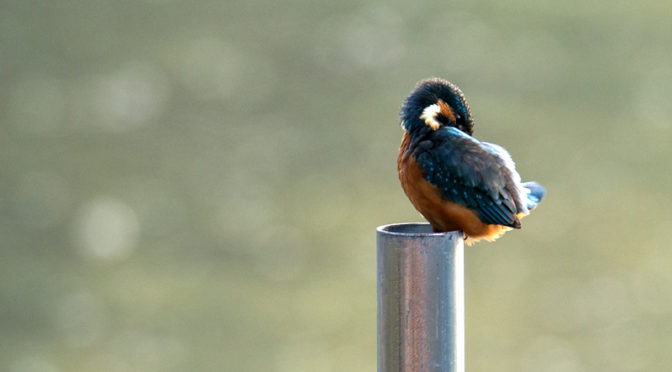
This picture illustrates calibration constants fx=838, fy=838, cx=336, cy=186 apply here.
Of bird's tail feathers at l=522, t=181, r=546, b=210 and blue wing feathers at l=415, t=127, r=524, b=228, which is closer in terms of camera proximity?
blue wing feathers at l=415, t=127, r=524, b=228

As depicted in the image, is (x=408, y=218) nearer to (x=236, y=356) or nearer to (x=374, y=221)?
(x=374, y=221)

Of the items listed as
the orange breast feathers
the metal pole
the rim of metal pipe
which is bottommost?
the metal pole

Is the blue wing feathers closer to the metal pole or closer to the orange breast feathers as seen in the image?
the orange breast feathers

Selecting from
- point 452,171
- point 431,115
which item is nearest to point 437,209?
point 452,171

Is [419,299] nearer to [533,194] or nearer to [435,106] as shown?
[435,106]

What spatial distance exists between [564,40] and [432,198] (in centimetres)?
725

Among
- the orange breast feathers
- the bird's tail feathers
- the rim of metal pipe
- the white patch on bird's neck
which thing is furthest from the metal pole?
the bird's tail feathers

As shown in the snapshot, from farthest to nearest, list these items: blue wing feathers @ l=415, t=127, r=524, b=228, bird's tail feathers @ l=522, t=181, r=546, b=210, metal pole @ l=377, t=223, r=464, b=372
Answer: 1. bird's tail feathers @ l=522, t=181, r=546, b=210
2. blue wing feathers @ l=415, t=127, r=524, b=228
3. metal pole @ l=377, t=223, r=464, b=372

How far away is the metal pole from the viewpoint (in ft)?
6.37

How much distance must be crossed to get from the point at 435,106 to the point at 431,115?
0.03 meters

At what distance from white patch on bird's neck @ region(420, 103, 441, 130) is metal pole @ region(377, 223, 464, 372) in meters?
0.54

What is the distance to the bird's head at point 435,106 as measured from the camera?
2422 mm

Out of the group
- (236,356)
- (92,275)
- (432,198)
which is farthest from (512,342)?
(432,198)

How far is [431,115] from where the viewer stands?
8.03ft
